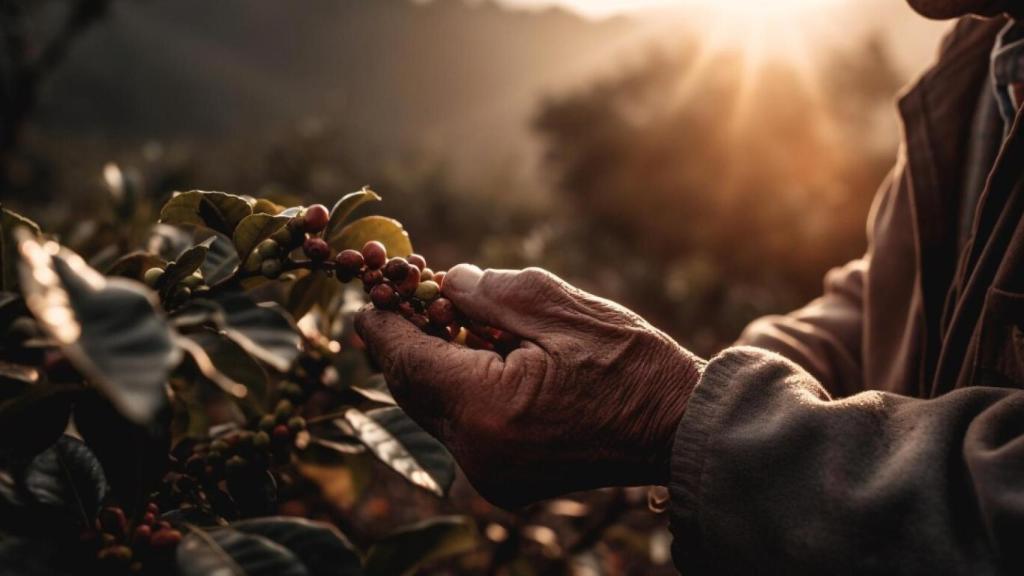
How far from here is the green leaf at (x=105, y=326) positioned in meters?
0.56

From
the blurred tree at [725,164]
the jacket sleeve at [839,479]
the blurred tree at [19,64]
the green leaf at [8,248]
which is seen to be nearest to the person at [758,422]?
the jacket sleeve at [839,479]

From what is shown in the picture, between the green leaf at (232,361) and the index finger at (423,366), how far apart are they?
258 mm

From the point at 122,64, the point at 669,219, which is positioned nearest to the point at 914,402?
the point at 669,219

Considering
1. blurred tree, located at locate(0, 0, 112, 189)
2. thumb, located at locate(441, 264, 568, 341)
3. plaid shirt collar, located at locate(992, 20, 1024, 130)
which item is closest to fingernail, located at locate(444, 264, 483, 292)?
thumb, located at locate(441, 264, 568, 341)

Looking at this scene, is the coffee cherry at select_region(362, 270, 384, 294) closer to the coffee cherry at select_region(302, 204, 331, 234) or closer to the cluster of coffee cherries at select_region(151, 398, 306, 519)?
the coffee cherry at select_region(302, 204, 331, 234)

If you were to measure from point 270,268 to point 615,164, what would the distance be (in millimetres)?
14023

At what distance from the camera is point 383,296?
112 cm

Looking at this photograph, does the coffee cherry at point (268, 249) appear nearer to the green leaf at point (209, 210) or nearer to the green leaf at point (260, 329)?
the green leaf at point (209, 210)

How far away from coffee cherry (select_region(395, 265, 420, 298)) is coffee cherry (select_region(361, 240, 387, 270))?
0.05 metres

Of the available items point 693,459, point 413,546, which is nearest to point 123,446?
point 413,546

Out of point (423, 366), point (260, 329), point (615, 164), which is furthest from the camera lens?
point (615, 164)

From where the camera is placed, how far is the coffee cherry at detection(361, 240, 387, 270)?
1098mm

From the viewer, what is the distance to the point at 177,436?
1.21 m

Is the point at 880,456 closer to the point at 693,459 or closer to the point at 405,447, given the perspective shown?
the point at 693,459
